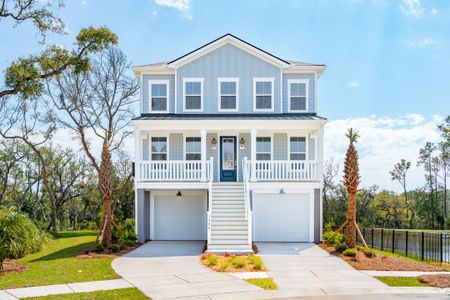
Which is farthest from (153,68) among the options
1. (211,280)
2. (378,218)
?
(378,218)

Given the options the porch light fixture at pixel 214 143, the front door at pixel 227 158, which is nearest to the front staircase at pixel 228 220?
the front door at pixel 227 158

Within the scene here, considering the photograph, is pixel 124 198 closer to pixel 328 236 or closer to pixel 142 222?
pixel 142 222

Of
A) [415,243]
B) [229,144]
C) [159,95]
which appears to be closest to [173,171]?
[229,144]

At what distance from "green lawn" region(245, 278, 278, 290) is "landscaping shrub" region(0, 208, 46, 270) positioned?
6.84 metres

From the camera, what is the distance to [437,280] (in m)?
11.0

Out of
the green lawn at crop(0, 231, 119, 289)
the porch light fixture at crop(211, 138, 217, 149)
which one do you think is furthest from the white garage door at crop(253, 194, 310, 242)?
the green lawn at crop(0, 231, 119, 289)

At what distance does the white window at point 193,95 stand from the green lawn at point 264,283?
460 inches

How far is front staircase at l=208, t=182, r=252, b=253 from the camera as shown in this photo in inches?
602

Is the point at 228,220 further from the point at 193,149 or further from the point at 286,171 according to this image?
the point at 193,149

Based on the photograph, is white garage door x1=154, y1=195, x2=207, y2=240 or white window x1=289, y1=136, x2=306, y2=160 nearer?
white garage door x1=154, y1=195, x2=207, y2=240

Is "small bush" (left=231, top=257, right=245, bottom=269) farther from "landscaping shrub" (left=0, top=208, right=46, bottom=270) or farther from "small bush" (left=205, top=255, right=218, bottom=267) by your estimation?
"landscaping shrub" (left=0, top=208, right=46, bottom=270)

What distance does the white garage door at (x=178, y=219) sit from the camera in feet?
65.2

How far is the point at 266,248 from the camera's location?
16.5m

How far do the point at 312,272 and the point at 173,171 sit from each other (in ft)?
28.2
